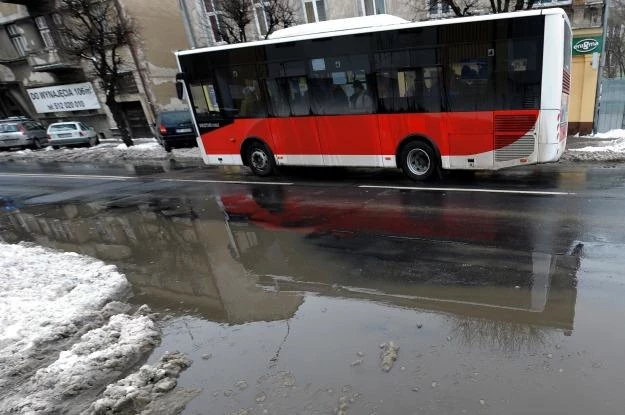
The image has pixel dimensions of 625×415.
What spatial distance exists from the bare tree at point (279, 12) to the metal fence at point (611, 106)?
12565 mm

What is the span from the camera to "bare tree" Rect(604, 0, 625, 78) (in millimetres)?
26625

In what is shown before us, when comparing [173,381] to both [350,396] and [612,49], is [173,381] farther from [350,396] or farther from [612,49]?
[612,49]

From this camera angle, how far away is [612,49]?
3052 centimetres

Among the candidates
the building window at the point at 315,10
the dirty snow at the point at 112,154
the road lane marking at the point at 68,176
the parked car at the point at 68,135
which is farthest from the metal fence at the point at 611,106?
the parked car at the point at 68,135

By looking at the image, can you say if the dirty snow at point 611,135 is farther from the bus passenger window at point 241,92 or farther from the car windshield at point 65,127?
the car windshield at point 65,127

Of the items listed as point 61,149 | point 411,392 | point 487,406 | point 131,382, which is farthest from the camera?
point 61,149

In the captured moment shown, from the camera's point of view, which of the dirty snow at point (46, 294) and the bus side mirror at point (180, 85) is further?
the bus side mirror at point (180, 85)

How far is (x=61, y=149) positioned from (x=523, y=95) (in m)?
24.9

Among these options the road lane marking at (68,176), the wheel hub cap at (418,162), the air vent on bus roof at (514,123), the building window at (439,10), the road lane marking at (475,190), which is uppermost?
the building window at (439,10)

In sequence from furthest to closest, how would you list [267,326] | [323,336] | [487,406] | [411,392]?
1. [267,326]
2. [323,336]
3. [411,392]
4. [487,406]

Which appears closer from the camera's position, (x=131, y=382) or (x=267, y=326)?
(x=131, y=382)

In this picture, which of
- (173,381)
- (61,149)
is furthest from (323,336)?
(61,149)

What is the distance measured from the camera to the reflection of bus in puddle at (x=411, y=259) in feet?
14.5

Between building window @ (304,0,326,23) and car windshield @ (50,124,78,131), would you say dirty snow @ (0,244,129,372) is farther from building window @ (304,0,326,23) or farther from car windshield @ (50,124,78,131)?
car windshield @ (50,124,78,131)
